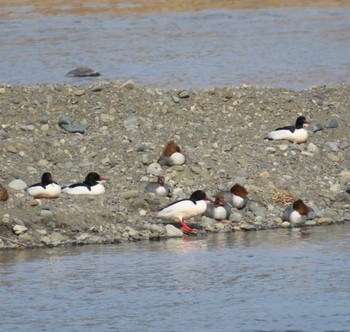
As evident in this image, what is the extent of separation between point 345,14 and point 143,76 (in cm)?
1442

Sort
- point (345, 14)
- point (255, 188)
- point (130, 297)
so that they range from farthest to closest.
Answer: point (345, 14)
point (255, 188)
point (130, 297)

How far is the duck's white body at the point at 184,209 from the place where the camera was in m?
15.2

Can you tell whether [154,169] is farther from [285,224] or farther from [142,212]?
[285,224]

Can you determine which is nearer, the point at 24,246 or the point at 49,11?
the point at 24,246

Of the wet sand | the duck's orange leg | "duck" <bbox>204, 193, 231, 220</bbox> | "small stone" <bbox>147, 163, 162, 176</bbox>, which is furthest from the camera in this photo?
the wet sand

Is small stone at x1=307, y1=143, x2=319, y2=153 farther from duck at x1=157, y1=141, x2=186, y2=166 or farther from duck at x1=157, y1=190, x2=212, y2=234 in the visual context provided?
duck at x1=157, y1=190, x2=212, y2=234

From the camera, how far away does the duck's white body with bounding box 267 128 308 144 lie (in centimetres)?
1846

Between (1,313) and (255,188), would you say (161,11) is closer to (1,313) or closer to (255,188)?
(255,188)

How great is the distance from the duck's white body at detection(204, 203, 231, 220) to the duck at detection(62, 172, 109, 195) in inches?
53.1

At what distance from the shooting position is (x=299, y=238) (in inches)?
596

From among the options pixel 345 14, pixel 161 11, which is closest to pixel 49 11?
pixel 161 11

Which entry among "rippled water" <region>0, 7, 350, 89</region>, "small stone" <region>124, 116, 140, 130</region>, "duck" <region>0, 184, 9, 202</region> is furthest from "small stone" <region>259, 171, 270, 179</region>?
"rippled water" <region>0, 7, 350, 89</region>

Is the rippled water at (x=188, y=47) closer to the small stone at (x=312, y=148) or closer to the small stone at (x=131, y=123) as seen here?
the small stone at (x=131, y=123)

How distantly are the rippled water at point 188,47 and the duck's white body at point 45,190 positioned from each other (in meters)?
12.1
